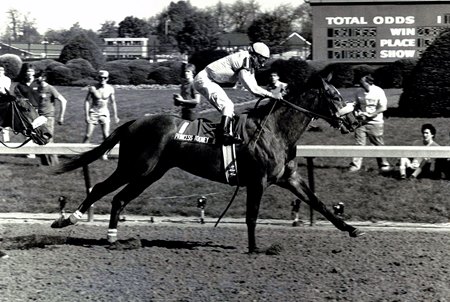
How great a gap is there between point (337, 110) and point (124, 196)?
8.14 feet

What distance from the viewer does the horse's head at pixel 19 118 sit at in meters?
8.39

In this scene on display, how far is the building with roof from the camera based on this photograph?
829 inches

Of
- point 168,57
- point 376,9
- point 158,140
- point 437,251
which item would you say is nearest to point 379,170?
point 437,251

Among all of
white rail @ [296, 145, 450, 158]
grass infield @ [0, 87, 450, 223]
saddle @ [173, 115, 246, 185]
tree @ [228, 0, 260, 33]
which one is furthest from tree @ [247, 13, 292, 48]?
saddle @ [173, 115, 246, 185]

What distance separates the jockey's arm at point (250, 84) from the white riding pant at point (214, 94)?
31 cm

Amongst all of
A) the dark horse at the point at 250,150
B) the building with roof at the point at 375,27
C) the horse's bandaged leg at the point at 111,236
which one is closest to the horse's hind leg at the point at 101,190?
the dark horse at the point at 250,150

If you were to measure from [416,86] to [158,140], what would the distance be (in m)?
10.5

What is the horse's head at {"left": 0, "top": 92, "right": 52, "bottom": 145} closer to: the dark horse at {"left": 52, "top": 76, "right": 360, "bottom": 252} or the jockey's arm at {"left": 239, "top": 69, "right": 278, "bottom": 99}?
the dark horse at {"left": 52, "top": 76, "right": 360, "bottom": 252}

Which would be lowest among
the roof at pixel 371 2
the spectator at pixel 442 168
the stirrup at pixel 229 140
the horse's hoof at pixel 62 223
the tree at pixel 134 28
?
the horse's hoof at pixel 62 223

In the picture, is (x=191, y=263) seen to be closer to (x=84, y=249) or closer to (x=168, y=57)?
(x=84, y=249)

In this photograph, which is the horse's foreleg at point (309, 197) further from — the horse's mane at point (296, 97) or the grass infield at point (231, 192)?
the grass infield at point (231, 192)

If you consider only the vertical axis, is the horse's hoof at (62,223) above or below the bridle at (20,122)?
below

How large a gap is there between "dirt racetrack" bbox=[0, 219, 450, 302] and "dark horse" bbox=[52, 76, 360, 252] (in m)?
0.46

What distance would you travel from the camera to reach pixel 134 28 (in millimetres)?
63281
